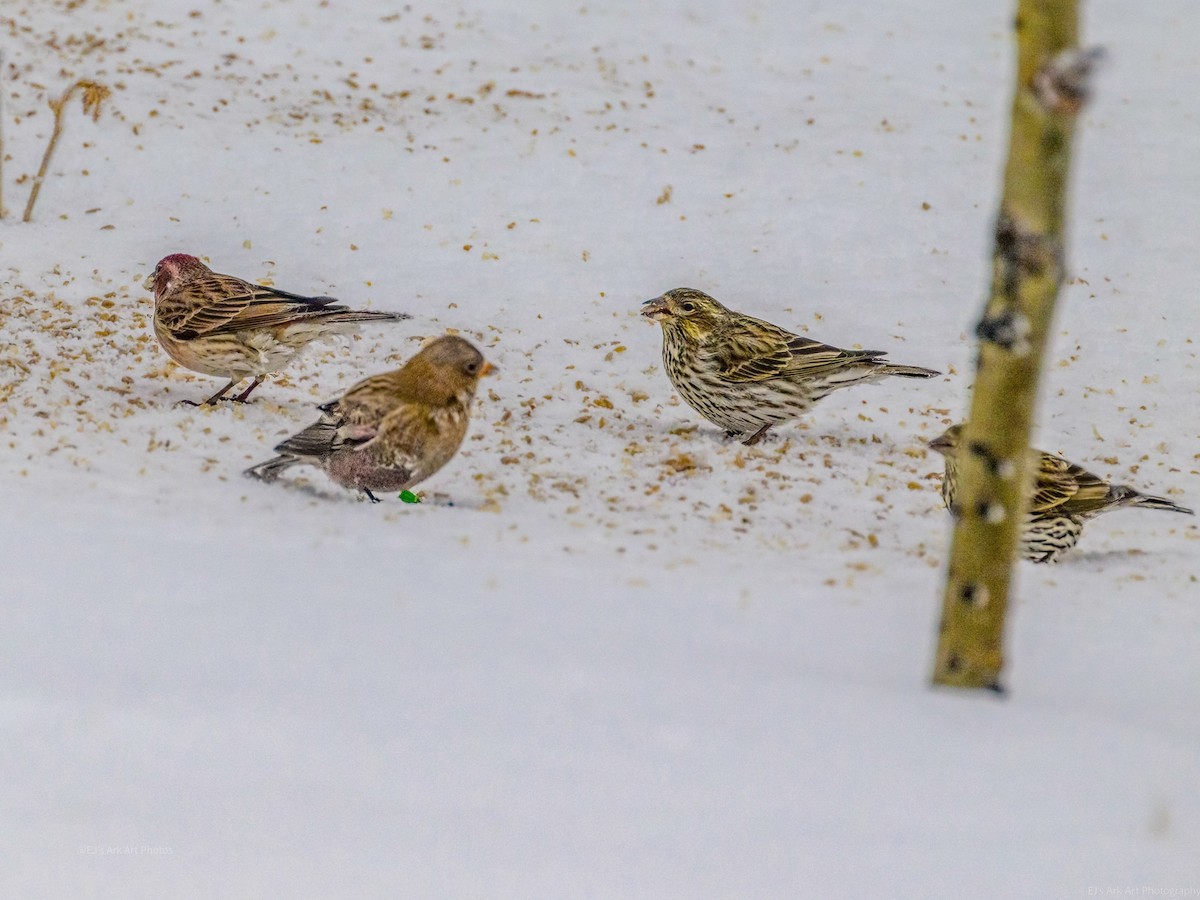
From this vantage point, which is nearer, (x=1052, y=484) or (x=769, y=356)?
(x=1052, y=484)

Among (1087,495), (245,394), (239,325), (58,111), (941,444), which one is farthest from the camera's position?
(58,111)

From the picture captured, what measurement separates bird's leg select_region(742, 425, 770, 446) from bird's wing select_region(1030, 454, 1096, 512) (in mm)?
1521

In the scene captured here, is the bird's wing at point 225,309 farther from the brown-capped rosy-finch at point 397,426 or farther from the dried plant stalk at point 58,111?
the dried plant stalk at point 58,111

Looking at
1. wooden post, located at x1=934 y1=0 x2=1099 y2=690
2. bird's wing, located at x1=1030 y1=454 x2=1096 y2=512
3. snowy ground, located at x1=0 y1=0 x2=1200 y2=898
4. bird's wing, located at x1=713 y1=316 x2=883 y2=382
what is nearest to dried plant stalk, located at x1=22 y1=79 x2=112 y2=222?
snowy ground, located at x1=0 y1=0 x2=1200 y2=898

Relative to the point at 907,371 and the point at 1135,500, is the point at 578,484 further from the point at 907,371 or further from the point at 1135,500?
the point at 1135,500

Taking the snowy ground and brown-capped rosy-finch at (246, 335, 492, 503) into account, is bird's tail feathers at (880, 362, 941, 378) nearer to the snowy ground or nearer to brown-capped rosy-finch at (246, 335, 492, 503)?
the snowy ground

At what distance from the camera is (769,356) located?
262 inches

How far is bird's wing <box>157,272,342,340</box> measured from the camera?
6.49m

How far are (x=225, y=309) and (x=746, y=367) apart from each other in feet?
8.07

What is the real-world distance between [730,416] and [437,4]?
6983 mm

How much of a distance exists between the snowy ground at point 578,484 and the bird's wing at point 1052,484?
0.32 metres

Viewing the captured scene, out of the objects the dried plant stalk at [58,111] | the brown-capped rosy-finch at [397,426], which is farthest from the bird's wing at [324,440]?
the dried plant stalk at [58,111]

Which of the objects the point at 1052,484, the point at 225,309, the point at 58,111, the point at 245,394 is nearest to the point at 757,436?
the point at 1052,484

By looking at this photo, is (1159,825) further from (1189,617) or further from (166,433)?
(166,433)
